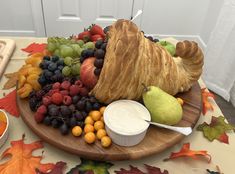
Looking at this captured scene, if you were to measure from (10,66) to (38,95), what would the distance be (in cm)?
30

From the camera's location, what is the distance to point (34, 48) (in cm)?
98

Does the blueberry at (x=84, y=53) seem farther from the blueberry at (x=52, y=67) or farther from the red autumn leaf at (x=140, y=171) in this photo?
the red autumn leaf at (x=140, y=171)

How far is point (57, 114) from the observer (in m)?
0.61

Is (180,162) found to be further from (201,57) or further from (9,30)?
(9,30)

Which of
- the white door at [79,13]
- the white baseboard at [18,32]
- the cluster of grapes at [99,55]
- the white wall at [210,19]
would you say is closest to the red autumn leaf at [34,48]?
the cluster of grapes at [99,55]

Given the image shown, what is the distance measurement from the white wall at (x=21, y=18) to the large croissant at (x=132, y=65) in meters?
1.37

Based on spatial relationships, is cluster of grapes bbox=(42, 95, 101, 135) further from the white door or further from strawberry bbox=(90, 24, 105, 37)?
the white door

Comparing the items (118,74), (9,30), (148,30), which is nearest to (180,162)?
(118,74)

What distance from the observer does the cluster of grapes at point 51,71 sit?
2.25 ft

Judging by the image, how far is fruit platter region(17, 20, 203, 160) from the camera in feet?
1.91

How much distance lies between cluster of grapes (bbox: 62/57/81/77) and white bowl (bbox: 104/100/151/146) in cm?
15

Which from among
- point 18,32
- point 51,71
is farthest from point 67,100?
point 18,32

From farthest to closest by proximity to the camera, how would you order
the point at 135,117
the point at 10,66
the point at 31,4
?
the point at 31,4 < the point at 10,66 < the point at 135,117

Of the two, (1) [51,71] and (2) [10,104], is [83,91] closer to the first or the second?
(1) [51,71]
